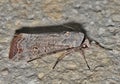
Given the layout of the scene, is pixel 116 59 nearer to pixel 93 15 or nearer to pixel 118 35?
pixel 118 35

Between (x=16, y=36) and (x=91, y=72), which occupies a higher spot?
(x=16, y=36)

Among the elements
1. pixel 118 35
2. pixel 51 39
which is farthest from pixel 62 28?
pixel 118 35

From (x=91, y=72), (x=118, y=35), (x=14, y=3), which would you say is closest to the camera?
(x=91, y=72)

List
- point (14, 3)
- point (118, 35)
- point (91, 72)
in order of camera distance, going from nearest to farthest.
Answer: point (91, 72)
point (118, 35)
point (14, 3)

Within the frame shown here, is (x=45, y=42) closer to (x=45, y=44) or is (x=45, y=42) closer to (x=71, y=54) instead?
(x=45, y=44)

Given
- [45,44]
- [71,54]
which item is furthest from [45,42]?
[71,54]

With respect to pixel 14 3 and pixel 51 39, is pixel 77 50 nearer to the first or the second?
pixel 51 39

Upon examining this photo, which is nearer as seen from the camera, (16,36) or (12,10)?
(16,36)
